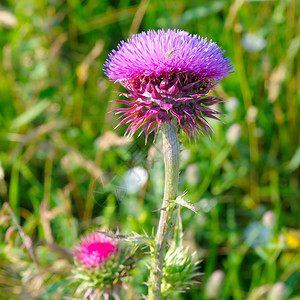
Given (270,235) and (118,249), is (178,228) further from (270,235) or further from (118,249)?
(270,235)

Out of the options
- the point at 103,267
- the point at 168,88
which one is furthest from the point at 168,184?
the point at 103,267

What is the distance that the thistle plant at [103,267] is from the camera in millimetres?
1527

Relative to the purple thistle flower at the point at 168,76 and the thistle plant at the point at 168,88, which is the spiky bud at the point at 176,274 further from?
the purple thistle flower at the point at 168,76

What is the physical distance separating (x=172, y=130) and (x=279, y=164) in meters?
1.84

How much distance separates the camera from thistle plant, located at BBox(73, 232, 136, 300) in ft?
5.01

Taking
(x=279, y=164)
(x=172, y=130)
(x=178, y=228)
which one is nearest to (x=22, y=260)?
(x=178, y=228)

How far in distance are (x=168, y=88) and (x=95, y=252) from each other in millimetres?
722

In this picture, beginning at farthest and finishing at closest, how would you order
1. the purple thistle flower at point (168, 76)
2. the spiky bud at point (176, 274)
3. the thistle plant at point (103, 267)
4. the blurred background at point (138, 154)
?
the blurred background at point (138, 154) < the thistle plant at point (103, 267) < the spiky bud at point (176, 274) < the purple thistle flower at point (168, 76)

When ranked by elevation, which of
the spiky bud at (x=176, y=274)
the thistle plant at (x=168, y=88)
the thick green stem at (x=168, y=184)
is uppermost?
the thistle plant at (x=168, y=88)

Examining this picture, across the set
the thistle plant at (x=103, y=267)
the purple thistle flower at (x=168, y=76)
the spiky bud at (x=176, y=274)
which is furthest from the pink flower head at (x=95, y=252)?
the purple thistle flower at (x=168, y=76)

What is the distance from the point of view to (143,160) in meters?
1.86

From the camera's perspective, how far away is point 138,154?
180 centimetres

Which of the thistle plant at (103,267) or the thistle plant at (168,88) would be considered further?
the thistle plant at (103,267)

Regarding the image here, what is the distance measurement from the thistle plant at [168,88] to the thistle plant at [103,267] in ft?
0.89
